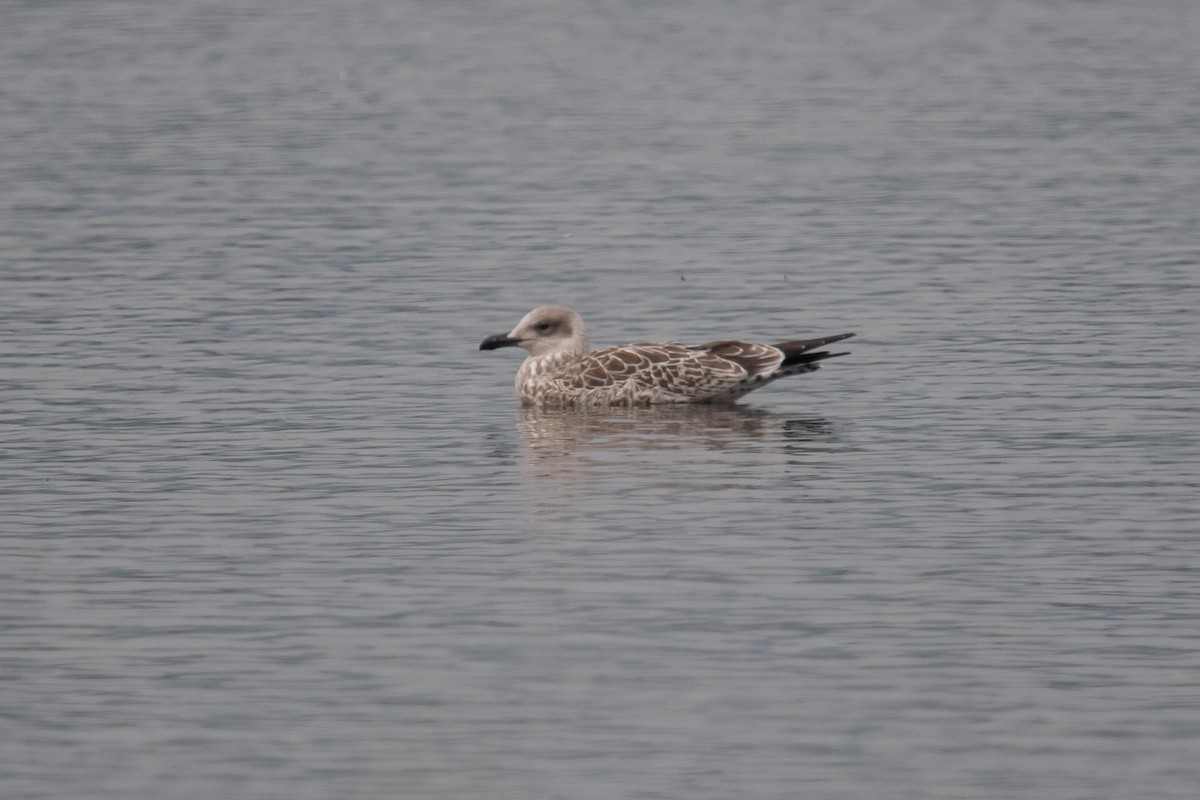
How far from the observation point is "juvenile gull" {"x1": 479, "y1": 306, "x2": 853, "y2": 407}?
20.0 metres

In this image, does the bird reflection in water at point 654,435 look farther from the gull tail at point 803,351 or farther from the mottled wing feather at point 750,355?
the gull tail at point 803,351

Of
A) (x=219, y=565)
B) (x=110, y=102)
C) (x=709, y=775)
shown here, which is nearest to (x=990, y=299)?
(x=219, y=565)

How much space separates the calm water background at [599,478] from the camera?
11.2 m

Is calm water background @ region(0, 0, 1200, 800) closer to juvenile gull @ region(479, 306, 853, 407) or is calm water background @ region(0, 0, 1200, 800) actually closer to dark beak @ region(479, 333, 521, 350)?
juvenile gull @ region(479, 306, 853, 407)

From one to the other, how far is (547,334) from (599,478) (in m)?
4.03

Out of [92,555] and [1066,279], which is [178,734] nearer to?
[92,555]

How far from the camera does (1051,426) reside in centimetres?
1877

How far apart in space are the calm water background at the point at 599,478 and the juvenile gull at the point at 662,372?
0.28 metres

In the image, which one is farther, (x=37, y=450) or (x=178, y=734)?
(x=37, y=450)

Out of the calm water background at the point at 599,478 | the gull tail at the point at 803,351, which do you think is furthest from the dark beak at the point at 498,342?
the gull tail at the point at 803,351

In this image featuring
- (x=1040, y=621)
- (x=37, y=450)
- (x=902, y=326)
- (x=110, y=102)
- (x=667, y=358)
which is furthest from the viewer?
(x=110, y=102)

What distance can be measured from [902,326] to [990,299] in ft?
6.63

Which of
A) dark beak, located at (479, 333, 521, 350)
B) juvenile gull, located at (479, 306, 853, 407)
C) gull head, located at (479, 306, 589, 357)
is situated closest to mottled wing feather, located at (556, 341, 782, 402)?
juvenile gull, located at (479, 306, 853, 407)

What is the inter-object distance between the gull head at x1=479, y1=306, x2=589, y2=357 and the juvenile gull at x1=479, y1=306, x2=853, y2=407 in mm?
122
